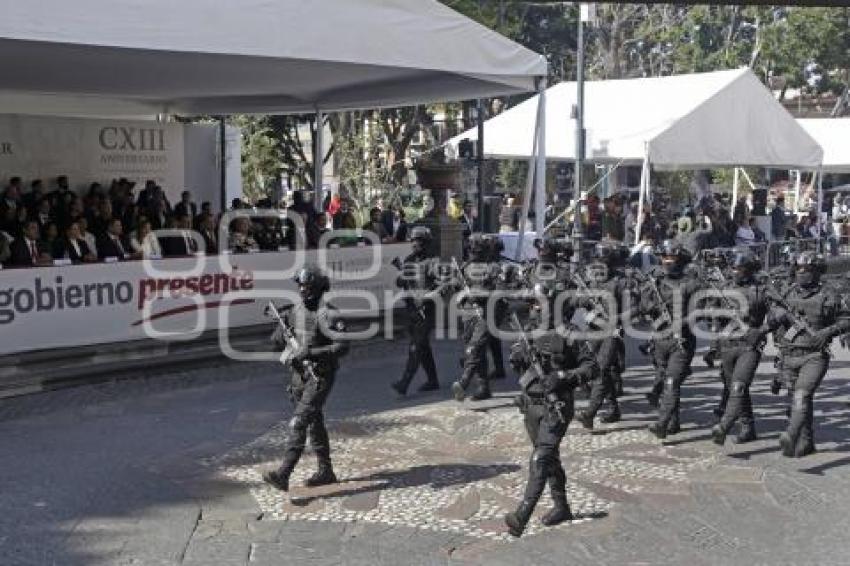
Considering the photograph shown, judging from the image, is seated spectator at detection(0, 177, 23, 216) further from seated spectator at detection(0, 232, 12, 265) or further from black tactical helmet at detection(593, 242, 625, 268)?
black tactical helmet at detection(593, 242, 625, 268)

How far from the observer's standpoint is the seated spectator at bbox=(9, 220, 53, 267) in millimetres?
10789

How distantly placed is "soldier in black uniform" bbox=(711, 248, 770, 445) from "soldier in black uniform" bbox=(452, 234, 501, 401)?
2501mm

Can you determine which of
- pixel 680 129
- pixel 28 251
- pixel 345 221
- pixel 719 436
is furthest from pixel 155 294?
pixel 680 129

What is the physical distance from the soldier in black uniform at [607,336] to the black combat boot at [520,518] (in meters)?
2.73

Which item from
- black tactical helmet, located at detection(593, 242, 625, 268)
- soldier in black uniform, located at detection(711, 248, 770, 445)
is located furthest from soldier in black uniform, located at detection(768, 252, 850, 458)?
black tactical helmet, located at detection(593, 242, 625, 268)

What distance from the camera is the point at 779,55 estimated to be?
37.3 m

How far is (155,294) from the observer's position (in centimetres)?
1138

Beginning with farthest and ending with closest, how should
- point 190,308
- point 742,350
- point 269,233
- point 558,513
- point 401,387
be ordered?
point 269,233
point 190,308
point 401,387
point 742,350
point 558,513

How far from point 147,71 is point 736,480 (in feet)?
34.1

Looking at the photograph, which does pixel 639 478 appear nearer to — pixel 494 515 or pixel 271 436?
pixel 494 515

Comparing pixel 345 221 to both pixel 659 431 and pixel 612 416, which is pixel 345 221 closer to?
pixel 612 416

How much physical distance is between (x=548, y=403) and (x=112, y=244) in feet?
24.1

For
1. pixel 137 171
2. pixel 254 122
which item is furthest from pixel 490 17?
pixel 137 171

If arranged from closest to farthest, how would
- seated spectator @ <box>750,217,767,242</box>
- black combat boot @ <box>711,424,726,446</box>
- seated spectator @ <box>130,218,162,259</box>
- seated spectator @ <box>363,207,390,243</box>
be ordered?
black combat boot @ <box>711,424,726,446</box> < seated spectator @ <box>130,218,162,259</box> < seated spectator @ <box>363,207,390,243</box> < seated spectator @ <box>750,217,767,242</box>
